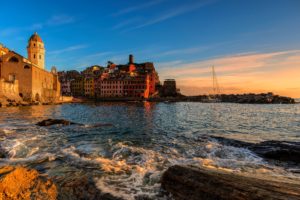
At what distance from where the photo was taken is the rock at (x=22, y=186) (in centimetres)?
588

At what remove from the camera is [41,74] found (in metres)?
89.0

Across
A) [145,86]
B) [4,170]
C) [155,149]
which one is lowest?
[155,149]

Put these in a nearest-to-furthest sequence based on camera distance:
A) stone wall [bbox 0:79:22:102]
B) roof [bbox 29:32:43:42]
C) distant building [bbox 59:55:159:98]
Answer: stone wall [bbox 0:79:22:102] < roof [bbox 29:32:43:42] < distant building [bbox 59:55:159:98]

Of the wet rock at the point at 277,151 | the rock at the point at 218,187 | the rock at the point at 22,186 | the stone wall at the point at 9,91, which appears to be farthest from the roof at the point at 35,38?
the rock at the point at 218,187

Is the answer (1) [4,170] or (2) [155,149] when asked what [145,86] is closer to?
(2) [155,149]

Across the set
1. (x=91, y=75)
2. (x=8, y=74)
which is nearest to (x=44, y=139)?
(x=8, y=74)

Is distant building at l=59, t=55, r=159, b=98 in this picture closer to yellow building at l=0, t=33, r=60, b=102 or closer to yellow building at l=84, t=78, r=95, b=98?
yellow building at l=84, t=78, r=95, b=98

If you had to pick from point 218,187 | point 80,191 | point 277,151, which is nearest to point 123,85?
point 277,151

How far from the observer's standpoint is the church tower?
327ft

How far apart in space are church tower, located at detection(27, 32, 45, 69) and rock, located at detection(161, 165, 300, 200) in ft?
349

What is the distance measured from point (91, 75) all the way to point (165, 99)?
162 feet

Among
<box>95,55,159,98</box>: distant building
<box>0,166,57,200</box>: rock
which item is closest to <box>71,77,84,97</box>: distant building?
<box>95,55,159,98</box>: distant building

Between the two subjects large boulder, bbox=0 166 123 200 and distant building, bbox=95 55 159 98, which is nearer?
large boulder, bbox=0 166 123 200

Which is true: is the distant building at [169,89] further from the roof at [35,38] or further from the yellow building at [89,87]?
the roof at [35,38]
